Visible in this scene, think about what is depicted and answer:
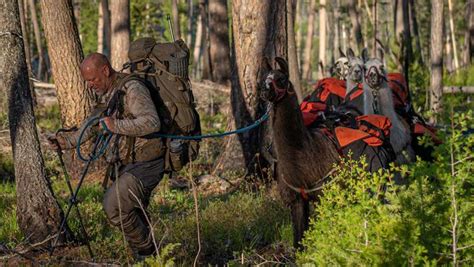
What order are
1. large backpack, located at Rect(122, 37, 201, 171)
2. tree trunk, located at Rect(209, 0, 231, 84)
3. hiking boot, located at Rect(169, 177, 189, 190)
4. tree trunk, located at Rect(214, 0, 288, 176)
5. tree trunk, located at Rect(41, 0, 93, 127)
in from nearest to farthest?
1. large backpack, located at Rect(122, 37, 201, 171)
2. tree trunk, located at Rect(214, 0, 288, 176)
3. tree trunk, located at Rect(41, 0, 93, 127)
4. hiking boot, located at Rect(169, 177, 189, 190)
5. tree trunk, located at Rect(209, 0, 231, 84)

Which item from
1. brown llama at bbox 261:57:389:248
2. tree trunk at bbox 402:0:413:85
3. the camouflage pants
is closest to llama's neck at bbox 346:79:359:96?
brown llama at bbox 261:57:389:248

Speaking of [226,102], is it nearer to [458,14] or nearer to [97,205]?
[97,205]

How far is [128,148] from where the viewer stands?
7316mm

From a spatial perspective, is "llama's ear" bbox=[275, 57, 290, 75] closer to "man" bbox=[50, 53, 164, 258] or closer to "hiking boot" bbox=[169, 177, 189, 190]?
"man" bbox=[50, 53, 164, 258]

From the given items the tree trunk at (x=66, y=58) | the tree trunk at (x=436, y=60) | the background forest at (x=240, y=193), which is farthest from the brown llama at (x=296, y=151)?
the tree trunk at (x=436, y=60)

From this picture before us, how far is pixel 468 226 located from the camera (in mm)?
5125

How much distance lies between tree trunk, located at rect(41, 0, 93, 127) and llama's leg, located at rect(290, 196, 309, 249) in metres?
5.84

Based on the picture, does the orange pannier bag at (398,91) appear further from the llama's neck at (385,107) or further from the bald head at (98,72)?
the bald head at (98,72)

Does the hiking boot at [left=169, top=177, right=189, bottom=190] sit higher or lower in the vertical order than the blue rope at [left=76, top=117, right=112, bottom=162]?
lower

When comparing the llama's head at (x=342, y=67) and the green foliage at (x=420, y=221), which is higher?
the llama's head at (x=342, y=67)

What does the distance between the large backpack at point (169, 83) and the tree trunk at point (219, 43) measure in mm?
15483

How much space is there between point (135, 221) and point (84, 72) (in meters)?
1.45

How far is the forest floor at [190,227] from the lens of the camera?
789cm

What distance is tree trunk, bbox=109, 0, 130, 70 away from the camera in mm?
16906
